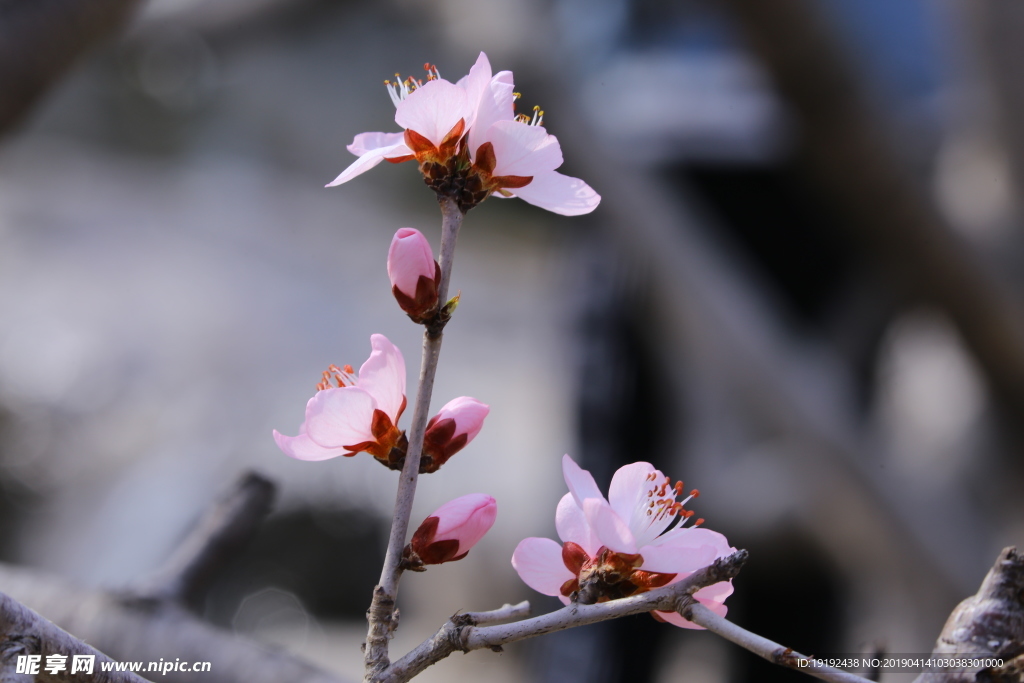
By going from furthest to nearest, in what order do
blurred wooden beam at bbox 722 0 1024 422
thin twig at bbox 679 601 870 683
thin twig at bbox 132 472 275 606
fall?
blurred wooden beam at bbox 722 0 1024 422
thin twig at bbox 132 472 275 606
thin twig at bbox 679 601 870 683

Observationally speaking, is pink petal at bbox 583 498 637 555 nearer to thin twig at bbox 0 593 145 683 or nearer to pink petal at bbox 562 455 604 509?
pink petal at bbox 562 455 604 509

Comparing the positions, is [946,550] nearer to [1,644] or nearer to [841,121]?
[841,121]

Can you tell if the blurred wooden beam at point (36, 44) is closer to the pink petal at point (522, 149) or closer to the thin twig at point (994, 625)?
the pink petal at point (522, 149)

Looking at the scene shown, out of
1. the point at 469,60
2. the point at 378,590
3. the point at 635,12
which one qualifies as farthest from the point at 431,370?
the point at 635,12

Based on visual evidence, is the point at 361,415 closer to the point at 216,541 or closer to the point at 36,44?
the point at 216,541

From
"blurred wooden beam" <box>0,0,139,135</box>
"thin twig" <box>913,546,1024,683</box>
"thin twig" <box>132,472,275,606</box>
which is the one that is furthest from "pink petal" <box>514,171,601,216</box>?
"blurred wooden beam" <box>0,0,139,135</box>

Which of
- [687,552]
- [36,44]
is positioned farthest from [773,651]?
[36,44]
